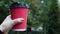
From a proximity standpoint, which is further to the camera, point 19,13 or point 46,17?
point 46,17

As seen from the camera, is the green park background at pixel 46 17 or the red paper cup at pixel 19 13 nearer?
the red paper cup at pixel 19 13

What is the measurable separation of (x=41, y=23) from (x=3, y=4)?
12.0 ft

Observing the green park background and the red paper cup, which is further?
the green park background

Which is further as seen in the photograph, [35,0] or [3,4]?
[35,0]

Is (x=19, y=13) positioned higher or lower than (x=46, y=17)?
higher

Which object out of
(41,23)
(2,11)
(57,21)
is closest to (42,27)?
(41,23)

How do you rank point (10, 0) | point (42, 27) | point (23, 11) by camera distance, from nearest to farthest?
1. point (23, 11)
2. point (10, 0)
3. point (42, 27)

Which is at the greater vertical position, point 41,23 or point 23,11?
point 23,11

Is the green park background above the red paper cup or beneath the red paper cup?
beneath

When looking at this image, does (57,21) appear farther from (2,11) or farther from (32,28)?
(2,11)

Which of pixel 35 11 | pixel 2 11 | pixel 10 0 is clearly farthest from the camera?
pixel 35 11

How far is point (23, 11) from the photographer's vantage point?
3.77 feet

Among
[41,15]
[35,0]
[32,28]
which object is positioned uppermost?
[35,0]

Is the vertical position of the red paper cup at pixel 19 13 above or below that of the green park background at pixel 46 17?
above
